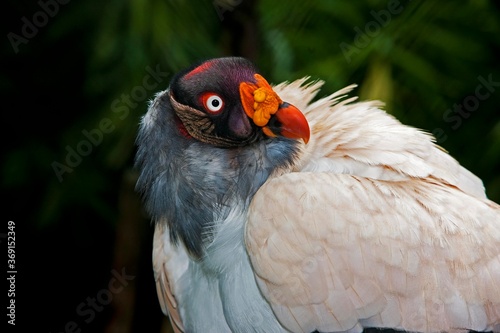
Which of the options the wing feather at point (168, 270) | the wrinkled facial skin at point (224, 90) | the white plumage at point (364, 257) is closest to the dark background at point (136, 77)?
the wrinkled facial skin at point (224, 90)

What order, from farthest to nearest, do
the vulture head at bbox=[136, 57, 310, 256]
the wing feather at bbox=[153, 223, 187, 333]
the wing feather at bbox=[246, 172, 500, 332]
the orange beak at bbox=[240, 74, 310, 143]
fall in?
1. the wing feather at bbox=[153, 223, 187, 333]
2. the vulture head at bbox=[136, 57, 310, 256]
3. the orange beak at bbox=[240, 74, 310, 143]
4. the wing feather at bbox=[246, 172, 500, 332]

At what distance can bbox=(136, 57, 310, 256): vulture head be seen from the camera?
8.25 feet

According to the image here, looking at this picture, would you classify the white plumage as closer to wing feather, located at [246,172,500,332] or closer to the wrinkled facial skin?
wing feather, located at [246,172,500,332]

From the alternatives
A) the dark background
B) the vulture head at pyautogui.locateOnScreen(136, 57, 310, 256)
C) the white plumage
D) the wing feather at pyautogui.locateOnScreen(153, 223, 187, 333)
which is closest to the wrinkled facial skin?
the vulture head at pyautogui.locateOnScreen(136, 57, 310, 256)

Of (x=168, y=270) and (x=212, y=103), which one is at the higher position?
(x=212, y=103)

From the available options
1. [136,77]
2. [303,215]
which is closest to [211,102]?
[303,215]

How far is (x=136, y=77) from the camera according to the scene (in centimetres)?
396

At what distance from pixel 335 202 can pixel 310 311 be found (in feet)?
1.08

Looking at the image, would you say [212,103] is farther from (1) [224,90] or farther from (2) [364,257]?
(2) [364,257]

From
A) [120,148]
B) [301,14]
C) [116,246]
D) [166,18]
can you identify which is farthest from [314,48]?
[116,246]

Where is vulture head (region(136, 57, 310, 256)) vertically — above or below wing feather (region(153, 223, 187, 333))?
above

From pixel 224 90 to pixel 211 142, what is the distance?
0.19 meters

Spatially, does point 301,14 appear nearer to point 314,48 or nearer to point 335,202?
point 314,48

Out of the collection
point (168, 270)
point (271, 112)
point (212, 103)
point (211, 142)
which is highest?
point (271, 112)
